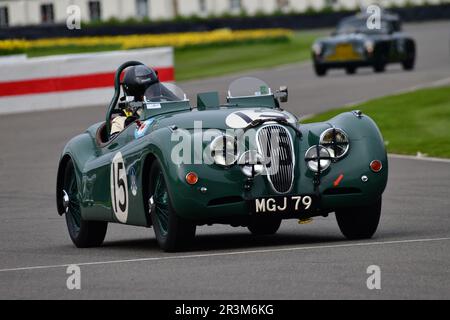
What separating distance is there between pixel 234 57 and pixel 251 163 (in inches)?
1523

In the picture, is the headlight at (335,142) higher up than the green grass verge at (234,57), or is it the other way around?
the headlight at (335,142)

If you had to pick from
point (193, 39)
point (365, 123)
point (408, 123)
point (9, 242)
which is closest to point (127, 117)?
point (9, 242)

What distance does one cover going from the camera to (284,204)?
10375 millimetres

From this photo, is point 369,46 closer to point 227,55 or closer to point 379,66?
point 379,66

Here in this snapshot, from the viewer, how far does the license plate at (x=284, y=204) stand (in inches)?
407

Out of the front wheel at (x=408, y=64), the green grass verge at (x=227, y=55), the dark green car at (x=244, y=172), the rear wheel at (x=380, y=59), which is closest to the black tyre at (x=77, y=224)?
the dark green car at (x=244, y=172)

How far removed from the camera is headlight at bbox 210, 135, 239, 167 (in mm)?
10336

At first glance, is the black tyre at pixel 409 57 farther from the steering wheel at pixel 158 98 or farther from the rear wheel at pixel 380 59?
the steering wheel at pixel 158 98

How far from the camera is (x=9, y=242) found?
40.4ft

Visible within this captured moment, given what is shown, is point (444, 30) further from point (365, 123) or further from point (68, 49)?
point (365, 123)

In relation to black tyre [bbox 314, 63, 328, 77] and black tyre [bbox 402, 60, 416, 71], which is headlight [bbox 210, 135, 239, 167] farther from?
black tyre [bbox 402, 60, 416, 71]

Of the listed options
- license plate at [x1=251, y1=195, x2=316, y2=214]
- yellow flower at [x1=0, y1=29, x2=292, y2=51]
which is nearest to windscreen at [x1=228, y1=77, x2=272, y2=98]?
license plate at [x1=251, y1=195, x2=316, y2=214]

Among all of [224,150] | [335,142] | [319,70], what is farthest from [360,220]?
[319,70]

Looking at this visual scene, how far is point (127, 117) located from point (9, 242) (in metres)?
1.45
